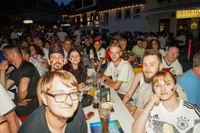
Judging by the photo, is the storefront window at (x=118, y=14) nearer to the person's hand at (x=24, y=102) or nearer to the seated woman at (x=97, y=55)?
the seated woman at (x=97, y=55)

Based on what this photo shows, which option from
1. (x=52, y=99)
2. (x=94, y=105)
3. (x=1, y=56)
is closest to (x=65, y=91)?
(x=52, y=99)

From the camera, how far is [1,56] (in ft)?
21.7

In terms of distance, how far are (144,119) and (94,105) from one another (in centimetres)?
92

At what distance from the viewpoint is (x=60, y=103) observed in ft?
5.63

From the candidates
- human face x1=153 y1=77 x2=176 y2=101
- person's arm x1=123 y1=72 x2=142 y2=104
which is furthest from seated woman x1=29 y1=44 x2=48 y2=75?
human face x1=153 y1=77 x2=176 y2=101

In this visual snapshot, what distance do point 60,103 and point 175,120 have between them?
128cm

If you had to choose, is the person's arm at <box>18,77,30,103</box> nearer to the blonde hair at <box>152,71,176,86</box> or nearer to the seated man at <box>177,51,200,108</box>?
the blonde hair at <box>152,71,176,86</box>

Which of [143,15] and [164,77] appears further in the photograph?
[143,15]

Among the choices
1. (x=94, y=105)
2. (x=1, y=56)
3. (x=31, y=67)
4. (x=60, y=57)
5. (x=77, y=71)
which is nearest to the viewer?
(x=94, y=105)

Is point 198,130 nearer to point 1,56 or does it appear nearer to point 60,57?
point 60,57

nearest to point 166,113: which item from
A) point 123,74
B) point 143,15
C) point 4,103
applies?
point 4,103

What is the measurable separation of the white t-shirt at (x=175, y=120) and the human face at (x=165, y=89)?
0.45 feet

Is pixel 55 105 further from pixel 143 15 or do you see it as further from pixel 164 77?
pixel 143 15

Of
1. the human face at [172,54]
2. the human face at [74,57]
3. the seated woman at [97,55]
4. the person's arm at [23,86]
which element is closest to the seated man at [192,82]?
the human face at [172,54]
